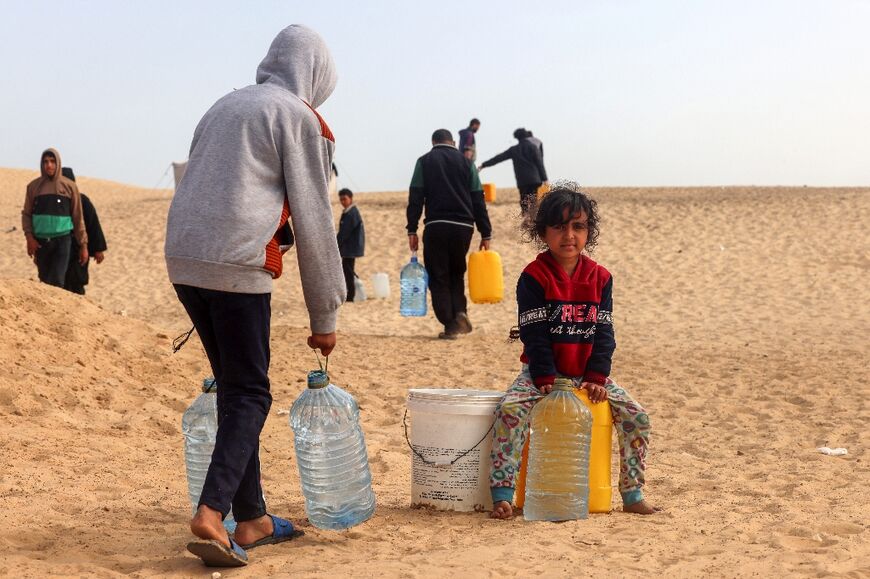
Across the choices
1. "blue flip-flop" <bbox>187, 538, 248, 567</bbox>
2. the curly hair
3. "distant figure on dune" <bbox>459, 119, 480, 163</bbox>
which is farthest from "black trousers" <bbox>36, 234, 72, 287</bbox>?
"distant figure on dune" <bbox>459, 119, 480, 163</bbox>

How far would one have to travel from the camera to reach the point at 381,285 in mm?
17719

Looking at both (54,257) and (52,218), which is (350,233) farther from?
(52,218)

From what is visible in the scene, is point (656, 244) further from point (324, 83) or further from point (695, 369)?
point (324, 83)

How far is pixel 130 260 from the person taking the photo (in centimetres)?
2228

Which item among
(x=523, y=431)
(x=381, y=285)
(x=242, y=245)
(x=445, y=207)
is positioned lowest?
(x=381, y=285)

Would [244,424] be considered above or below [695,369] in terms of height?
above

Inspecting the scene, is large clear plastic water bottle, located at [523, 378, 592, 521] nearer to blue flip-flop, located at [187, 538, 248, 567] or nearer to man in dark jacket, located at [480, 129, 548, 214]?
blue flip-flop, located at [187, 538, 248, 567]

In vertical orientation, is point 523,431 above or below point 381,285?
above

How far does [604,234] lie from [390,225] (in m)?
4.88

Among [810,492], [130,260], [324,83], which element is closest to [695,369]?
[810,492]

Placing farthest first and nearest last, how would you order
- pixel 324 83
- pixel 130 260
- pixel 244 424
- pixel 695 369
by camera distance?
pixel 130 260 → pixel 695 369 → pixel 324 83 → pixel 244 424

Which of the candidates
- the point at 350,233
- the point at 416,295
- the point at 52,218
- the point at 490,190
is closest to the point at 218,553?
the point at 52,218

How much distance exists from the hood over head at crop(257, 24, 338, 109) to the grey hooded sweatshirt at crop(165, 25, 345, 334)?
6 cm

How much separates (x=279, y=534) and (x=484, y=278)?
248 inches
